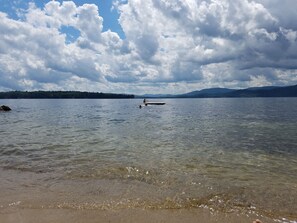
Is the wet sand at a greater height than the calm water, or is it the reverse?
the wet sand

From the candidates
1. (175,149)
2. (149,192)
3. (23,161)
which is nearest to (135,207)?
(149,192)

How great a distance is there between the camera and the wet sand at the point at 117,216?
790 cm

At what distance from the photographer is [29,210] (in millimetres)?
8531

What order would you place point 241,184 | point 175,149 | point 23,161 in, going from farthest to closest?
point 175,149
point 23,161
point 241,184

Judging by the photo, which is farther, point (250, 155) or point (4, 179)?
point (250, 155)

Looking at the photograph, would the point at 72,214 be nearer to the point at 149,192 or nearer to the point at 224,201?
the point at 149,192

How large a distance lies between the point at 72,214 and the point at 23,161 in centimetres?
856

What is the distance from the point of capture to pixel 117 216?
26.8 ft

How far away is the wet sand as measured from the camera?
7.90 metres

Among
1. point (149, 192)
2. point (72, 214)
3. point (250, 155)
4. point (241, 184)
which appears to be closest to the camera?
point (72, 214)

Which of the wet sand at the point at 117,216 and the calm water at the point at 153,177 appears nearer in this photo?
the wet sand at the point at 117,216

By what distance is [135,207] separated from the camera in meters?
8.87

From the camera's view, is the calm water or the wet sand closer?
the wet sand

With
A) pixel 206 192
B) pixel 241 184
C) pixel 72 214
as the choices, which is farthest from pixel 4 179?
pixel 241 184
